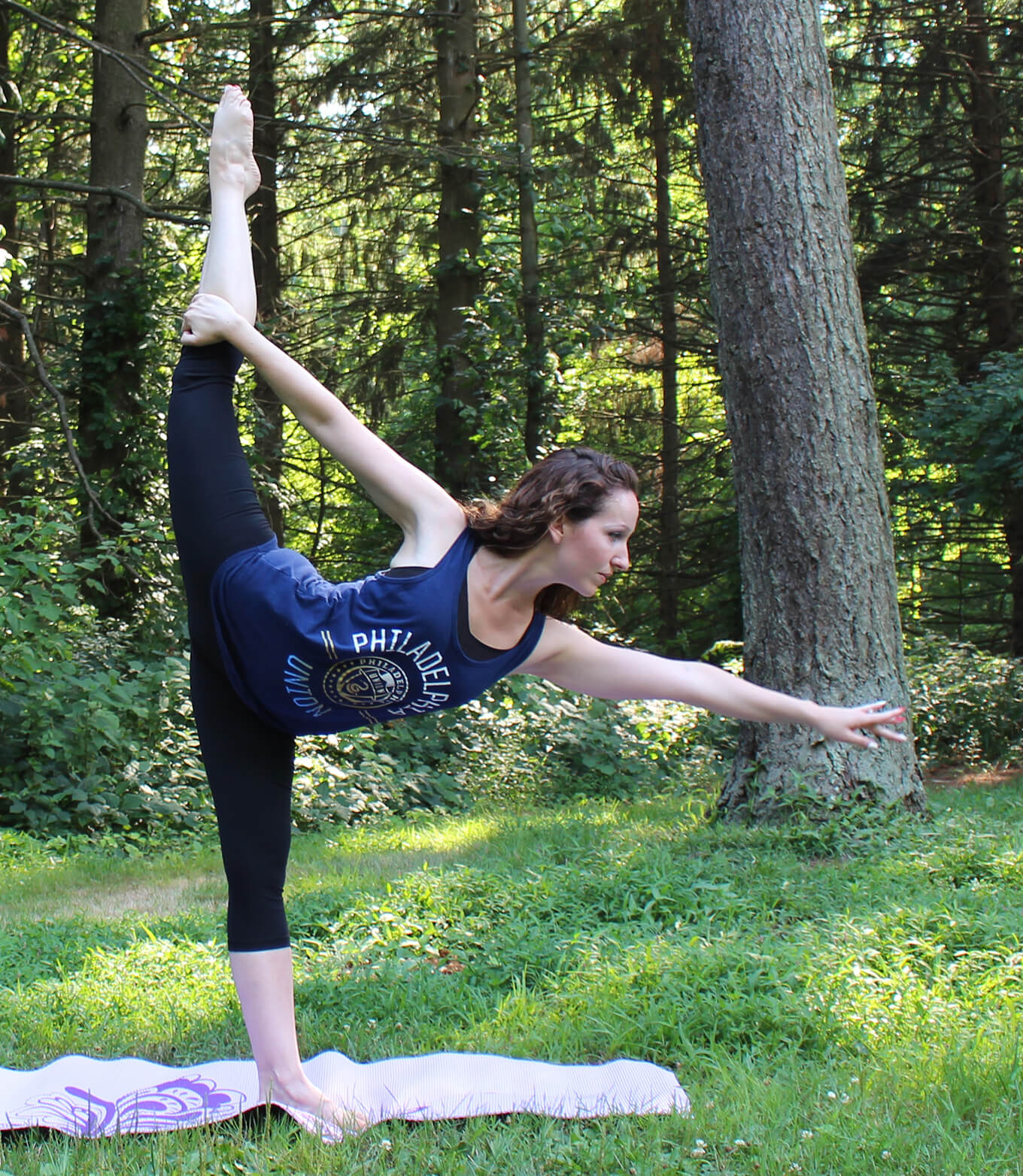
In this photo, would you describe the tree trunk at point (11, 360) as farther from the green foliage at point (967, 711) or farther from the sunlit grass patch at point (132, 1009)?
the green foliage at point (967, 711)

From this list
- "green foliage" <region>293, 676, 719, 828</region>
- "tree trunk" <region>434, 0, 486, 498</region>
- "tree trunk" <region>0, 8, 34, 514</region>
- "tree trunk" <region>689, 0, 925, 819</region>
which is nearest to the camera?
"tree trunk" <region>689, 0, 925, 819</region>

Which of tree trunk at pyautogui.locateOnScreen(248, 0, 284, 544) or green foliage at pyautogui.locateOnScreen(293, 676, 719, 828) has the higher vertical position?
tree trunk at pyautogui.locateOnScreen(248, 0, 284, 544)

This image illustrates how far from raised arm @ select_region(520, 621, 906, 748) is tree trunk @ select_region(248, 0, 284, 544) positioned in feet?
34.0

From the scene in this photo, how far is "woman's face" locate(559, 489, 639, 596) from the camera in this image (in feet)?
9.89

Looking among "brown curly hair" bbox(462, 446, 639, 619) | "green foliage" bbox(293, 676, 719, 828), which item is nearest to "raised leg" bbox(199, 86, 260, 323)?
"brown curly hair" bbox(462, 446, 639, 619)

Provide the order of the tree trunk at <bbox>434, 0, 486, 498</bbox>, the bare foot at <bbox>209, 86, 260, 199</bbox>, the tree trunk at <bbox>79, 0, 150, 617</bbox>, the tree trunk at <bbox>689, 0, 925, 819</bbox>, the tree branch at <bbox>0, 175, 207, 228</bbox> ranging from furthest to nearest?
the tree trunk at <bbox>434, 0, 486, 498</bbox>, the tree trunk at <bbox>79, 0, 150, 617</bbox>, the tree branch at <bbox>0, 175, 207, 228</bbox>, the tree trunk at <bbox>689, 0, 925, 819</bbox>, the bare foot at <bbox>209, 86, 260, 199</bbox>

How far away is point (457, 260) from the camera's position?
13648 mm

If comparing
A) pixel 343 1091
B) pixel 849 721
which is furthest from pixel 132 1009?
pixel 849 721

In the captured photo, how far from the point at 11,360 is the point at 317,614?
595 inches

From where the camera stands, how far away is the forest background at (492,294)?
34.9 ft

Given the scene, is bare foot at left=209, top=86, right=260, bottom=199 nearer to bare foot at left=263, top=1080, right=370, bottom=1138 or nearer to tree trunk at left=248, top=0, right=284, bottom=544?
bare foot at left=263, top=1080, right=370, bottom=1138

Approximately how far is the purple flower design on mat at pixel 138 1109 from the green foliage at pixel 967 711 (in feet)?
30.3

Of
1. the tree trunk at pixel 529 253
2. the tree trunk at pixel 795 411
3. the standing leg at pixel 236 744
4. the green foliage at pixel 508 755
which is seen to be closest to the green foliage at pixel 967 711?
the green foliage at pixel 508 755

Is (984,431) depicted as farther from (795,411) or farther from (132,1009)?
(132,1009)
